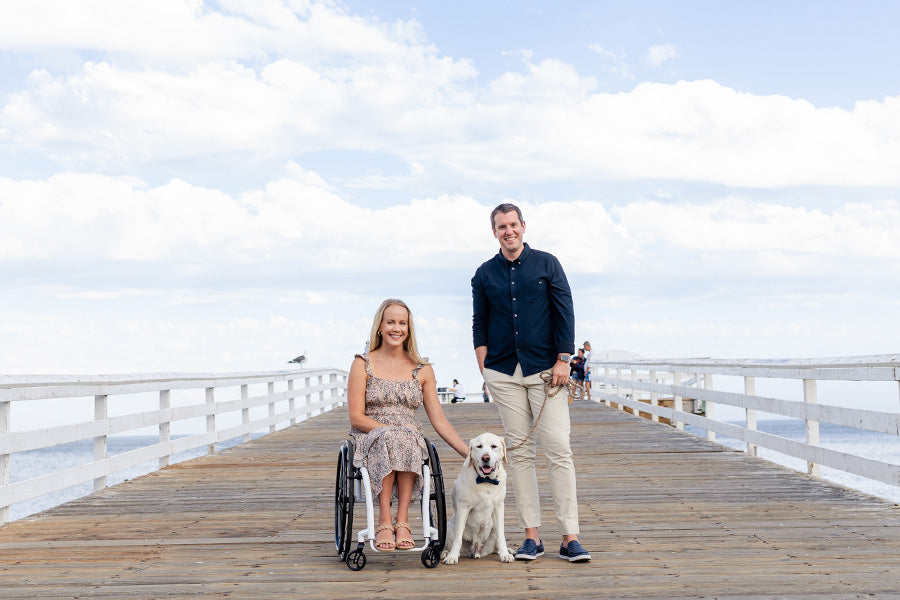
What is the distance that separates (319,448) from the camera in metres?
12.3

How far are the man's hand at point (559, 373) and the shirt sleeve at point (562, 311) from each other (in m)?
0.08

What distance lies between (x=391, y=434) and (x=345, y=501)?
1.43 feet

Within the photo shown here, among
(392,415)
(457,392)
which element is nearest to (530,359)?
(392,415)

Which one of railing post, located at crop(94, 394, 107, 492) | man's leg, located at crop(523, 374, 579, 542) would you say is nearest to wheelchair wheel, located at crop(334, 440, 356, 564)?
man's leg, located at crop(523, 374, 579, 542)

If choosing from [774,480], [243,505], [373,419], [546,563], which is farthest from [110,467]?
[774,480]

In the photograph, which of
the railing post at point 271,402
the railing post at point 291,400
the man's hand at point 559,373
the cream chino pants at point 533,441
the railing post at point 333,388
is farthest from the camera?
the railing post at point 333,388

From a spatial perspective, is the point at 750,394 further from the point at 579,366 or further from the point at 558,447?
the point at 579,366

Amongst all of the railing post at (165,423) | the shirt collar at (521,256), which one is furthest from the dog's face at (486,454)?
the railing post at (165,423)

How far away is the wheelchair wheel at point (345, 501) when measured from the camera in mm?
4816

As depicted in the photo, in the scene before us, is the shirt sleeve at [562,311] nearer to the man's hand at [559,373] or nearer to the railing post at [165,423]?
the man's hand at [559,373]

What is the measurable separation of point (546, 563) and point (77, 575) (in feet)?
8.44

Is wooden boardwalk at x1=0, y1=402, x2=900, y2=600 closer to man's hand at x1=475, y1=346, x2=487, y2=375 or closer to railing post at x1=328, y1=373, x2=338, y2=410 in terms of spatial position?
man's hand at x1=475, y1=346, x2=487, y2=375

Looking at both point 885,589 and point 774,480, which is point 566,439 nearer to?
point 885,589

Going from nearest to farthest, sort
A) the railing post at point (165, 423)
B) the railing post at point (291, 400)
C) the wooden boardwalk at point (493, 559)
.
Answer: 1. the wooden boardwalk at point (493, 559)
2. the railing post at point (165, 423)
3. the railing post at point (291, 400)
